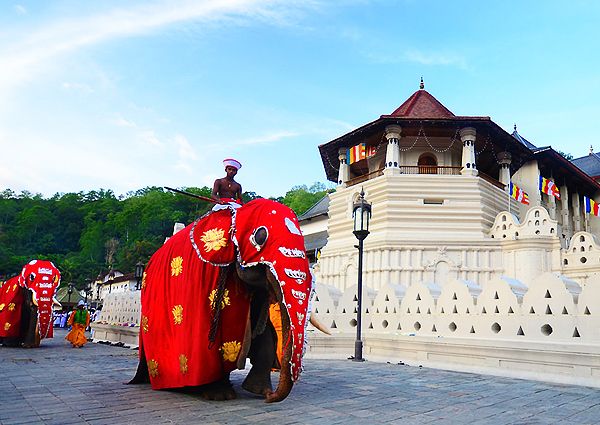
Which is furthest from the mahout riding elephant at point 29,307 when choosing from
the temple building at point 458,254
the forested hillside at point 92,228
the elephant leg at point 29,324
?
the forested hillside at point 92,228

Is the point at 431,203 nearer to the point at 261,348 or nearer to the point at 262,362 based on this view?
the point at 261,348

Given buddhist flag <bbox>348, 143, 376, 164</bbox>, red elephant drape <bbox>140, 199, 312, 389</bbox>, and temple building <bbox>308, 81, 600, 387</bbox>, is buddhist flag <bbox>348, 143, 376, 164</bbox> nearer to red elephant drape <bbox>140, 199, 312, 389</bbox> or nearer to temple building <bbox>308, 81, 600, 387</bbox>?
temple building <bbox>308, 81, 600, 387</bbox>

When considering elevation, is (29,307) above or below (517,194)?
below

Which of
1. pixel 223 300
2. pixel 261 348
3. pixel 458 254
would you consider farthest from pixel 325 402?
pixel 458 254

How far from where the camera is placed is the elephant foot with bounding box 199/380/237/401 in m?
5.35

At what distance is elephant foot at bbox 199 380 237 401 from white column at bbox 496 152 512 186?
73.1 ft

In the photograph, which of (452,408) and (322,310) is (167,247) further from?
(322,310)

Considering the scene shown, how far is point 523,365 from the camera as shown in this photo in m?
7.37

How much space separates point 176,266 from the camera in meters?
6.20

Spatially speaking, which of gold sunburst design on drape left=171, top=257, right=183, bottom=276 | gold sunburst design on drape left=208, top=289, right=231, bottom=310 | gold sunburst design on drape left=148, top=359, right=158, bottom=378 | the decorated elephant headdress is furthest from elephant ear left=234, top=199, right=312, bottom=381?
the decorated elephant headdress

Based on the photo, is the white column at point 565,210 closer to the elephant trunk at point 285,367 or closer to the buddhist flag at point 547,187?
the buddhist flag at point 547,187

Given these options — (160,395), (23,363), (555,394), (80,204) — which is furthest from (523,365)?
(80,204)

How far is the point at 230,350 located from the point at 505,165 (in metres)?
22.7

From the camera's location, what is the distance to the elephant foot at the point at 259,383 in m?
5.61
